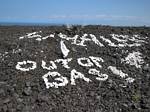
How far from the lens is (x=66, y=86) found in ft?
34.0

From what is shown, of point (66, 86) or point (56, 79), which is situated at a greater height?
point (56, 79)

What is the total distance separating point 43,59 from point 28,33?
3.79 m

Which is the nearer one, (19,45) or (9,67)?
(9,67)

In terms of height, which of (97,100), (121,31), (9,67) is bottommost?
(97,100)

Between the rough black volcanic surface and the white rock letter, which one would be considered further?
the white rock letter

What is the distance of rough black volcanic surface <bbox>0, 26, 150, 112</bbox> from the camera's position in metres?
9.41

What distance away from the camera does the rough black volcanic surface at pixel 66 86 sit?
30.9 feet

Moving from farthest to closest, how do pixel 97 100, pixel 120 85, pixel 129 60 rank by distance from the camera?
pixel 129 60
pixel 120 85
pixel 97 100

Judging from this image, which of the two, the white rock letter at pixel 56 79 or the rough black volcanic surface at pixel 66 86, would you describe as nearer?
the rough black volcanic surface at pixel 66 86

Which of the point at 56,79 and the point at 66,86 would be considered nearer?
the point at 66,86

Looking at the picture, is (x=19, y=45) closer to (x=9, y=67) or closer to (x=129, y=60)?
(x=9, y=67)

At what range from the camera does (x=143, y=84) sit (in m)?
11.1

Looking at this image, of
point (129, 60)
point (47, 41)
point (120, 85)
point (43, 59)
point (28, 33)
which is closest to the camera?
point (120, 85)

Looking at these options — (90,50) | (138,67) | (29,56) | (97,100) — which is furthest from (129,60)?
(29,56)
